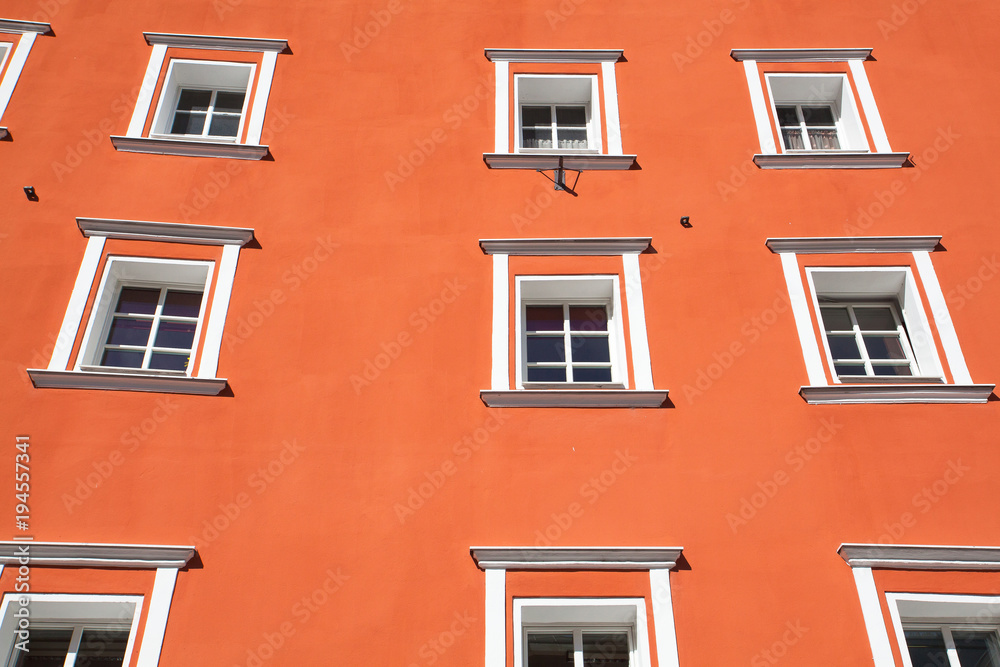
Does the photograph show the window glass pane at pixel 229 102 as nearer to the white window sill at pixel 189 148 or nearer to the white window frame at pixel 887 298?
Result: the white window sill at pixel 189 148

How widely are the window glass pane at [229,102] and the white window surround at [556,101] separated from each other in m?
3.22

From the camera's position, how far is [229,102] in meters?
11.5

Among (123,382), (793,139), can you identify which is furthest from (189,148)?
(793,139)

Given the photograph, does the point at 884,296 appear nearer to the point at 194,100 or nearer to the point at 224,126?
the point at 224,126

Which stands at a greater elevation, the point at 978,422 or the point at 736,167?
the point at 736,167

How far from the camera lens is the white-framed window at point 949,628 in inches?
295

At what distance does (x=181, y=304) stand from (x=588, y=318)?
433cm

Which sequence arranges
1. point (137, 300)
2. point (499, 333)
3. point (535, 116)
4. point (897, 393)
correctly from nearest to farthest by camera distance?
point (897, 393) < point (499, 333) < point (137, 300) < point (535, 116)

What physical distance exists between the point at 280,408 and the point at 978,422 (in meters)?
6.56

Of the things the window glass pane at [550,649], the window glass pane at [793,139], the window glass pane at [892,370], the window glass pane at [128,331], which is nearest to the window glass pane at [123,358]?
the window glass pane at [128,331]

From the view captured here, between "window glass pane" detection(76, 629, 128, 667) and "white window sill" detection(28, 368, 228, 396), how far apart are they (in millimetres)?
2188

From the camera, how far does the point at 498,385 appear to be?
8672 mm

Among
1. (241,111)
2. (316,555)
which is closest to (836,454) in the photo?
(316,555)

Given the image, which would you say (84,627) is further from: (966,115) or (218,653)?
(966,115)
